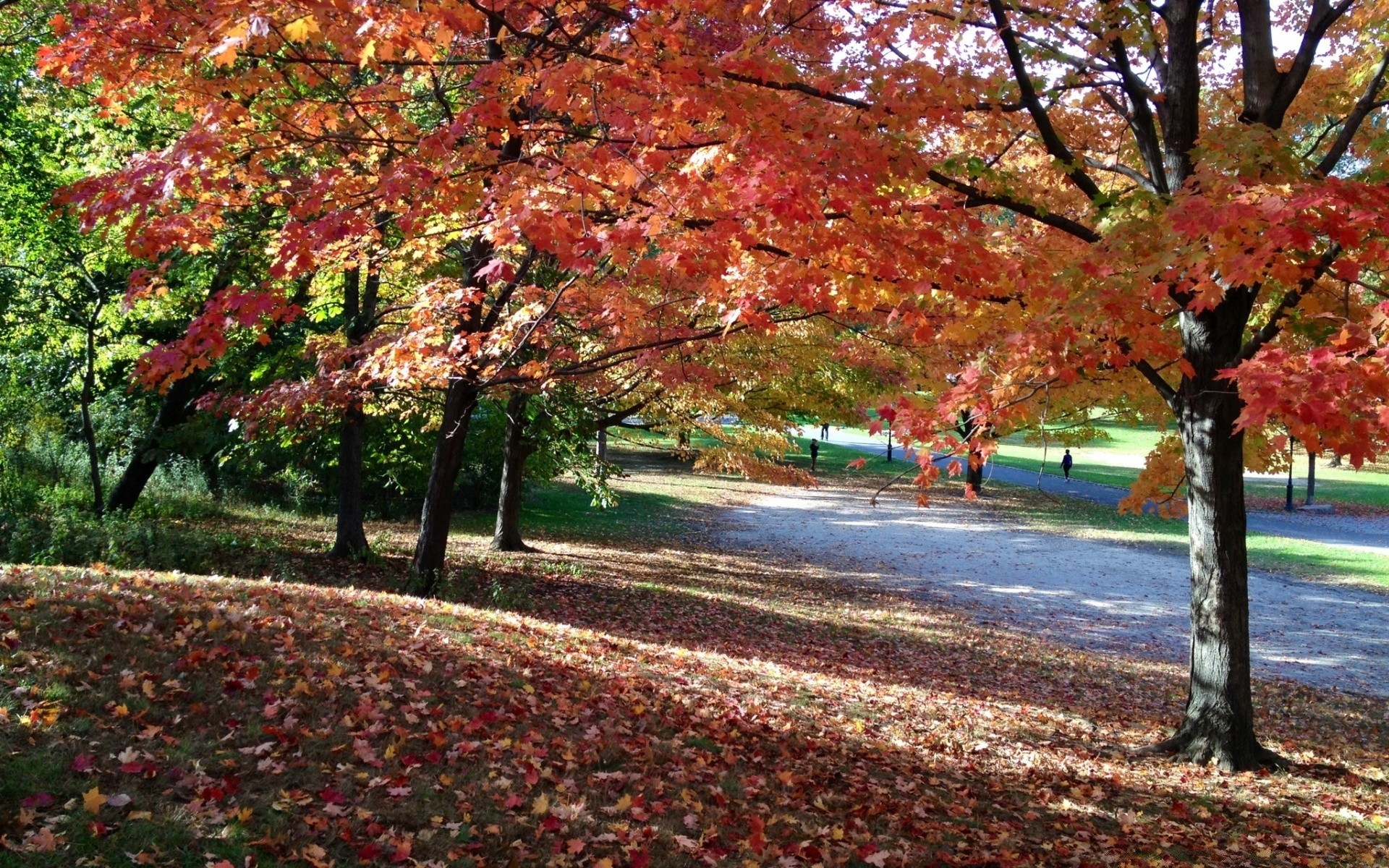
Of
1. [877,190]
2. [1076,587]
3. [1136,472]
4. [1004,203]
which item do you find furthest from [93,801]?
[1136,472]

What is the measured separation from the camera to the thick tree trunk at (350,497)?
13.6 m

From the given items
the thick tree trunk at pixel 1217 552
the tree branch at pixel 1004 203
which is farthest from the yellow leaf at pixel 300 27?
the thick tree trunk at pixel 1217 552

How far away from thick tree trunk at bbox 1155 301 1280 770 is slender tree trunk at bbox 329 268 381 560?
1044 centimetres

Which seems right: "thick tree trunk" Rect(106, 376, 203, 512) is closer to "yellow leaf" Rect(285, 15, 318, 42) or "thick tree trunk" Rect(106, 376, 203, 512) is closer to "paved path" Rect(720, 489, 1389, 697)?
"yellow leaf" Rect(285, 15, 318, 42)

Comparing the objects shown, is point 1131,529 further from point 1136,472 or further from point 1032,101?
point 1032,101

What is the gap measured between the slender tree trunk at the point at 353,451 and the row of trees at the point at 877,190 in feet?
12.4

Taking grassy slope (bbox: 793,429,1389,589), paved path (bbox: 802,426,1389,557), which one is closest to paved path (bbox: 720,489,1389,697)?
grassy slope (bbox: 793,429,1389,589)

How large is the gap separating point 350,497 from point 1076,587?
14.7 m

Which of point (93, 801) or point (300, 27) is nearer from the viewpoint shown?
point (300, 27)

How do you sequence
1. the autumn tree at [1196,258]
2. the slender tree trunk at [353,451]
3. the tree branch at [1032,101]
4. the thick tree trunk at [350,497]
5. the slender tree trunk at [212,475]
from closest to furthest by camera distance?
1. the autumn tree at [1196,258]
2. the tree branch at [1032,101]
3. the slender tree trunk at [353,451]
4. the thick tree trunk at [350,497]
5. the slender tree trunk at [212,475]

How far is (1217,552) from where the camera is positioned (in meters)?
7.13

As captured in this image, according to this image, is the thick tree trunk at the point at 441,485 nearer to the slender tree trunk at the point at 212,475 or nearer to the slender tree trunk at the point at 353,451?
the slender tree trunk at the point at 353,451

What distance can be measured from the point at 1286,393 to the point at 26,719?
6283mm

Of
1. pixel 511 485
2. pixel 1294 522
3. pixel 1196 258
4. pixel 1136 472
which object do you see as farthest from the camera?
pixel 1136 472
